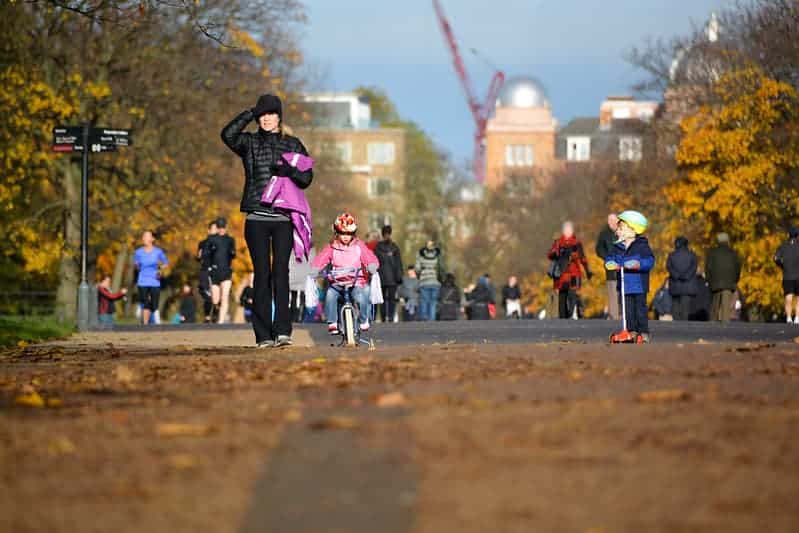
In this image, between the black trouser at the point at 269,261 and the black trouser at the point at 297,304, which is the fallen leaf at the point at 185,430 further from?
the black trouser at the point at 297,304

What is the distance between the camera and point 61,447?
830 centimetres

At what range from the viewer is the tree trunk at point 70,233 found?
48.1 metres

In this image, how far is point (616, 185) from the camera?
78500 mm

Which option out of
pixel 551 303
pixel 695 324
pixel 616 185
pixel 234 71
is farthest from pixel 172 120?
pixel 616 185

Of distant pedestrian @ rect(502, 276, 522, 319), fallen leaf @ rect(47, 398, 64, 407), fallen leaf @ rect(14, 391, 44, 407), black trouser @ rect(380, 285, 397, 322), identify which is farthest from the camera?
distant pedestrian @ rect(502, 276, 522, 319)

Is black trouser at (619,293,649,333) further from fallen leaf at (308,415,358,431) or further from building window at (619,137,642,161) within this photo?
building window at (619,137,642,161)

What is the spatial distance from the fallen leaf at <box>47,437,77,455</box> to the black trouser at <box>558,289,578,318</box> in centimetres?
2506

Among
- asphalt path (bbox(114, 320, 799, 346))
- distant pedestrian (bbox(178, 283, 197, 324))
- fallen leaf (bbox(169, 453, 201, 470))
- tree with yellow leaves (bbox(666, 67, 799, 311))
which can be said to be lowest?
fallen leaf (bbox(169, 453, 201, 470))

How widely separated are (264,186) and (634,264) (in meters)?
4.13

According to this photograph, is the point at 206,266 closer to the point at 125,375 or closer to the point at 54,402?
the point at 125,375

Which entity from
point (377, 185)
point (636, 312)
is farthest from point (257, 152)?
point (377, 185)

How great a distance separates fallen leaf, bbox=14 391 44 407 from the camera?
10.6m

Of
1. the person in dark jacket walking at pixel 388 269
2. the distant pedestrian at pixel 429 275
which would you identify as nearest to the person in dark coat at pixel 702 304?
the distant pedestrian at pixel 429 275

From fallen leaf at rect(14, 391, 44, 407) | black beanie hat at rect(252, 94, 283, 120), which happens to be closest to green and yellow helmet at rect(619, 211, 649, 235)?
black beanie hat at rect(252, 94, 283, 120)
